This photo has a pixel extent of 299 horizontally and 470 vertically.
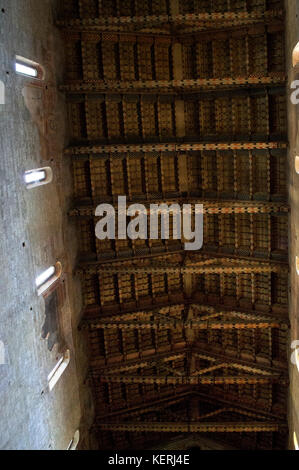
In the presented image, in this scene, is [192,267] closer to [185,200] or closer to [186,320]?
[186,320]

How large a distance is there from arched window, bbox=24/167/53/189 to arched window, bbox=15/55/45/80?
236 centimetres

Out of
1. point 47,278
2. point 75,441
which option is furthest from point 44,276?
point 75,441

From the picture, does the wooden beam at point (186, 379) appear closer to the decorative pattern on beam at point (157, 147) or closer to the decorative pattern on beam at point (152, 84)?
the decorative pattern on beam at point (157, 147)

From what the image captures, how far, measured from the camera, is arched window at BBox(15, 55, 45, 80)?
37.5ft

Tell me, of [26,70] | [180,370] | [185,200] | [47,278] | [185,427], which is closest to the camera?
[26,70]

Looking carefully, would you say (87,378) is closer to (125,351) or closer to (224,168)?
(125,351)

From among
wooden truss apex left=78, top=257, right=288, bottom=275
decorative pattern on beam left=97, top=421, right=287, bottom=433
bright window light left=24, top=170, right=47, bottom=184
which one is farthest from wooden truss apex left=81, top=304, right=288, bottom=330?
bright window light left=24, top=170, right=47, bottom=184

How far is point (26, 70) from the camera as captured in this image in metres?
12.0

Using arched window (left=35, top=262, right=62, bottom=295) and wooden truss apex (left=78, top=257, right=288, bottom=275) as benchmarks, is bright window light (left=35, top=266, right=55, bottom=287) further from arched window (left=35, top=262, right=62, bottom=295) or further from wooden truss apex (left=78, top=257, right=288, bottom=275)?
wooden truss apex (left=78, top=257, right=288, bottom=275)

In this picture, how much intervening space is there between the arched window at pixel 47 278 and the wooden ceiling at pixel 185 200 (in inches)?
79.3

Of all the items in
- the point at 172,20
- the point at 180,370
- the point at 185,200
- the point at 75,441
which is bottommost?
the point at 75,441

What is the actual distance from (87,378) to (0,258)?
320 inches

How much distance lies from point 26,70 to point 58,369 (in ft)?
26.4
